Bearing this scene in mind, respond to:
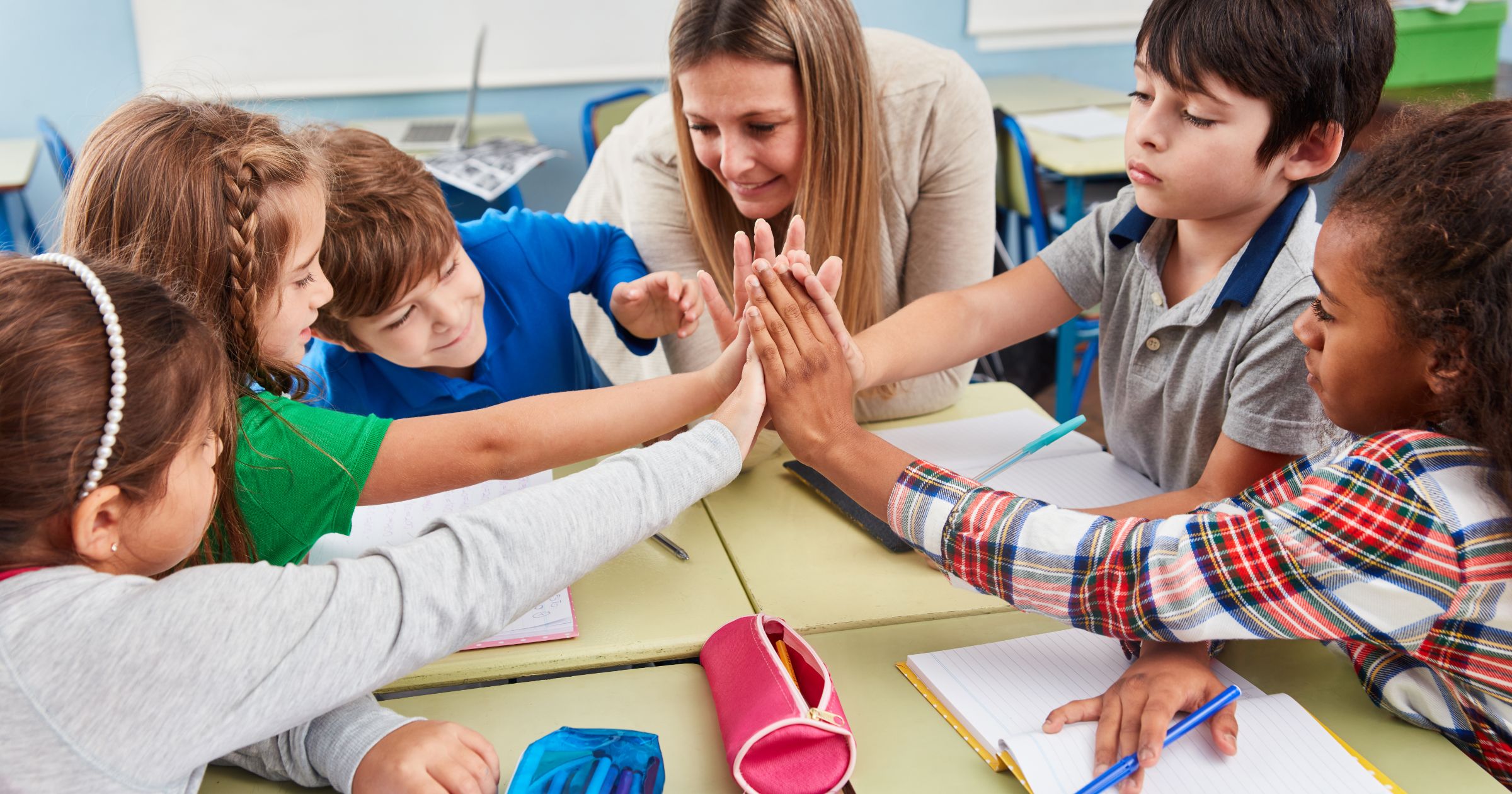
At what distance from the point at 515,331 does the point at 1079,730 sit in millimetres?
1005

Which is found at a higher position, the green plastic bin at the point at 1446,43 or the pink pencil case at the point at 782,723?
the green plastic bin at the point at 1446,43

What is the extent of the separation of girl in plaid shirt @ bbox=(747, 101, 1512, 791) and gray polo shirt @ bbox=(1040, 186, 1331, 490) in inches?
6.1

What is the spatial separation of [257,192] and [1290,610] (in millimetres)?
966

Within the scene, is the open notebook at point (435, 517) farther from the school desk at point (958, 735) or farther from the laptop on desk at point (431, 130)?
the laptop on desk at point (431, 130)

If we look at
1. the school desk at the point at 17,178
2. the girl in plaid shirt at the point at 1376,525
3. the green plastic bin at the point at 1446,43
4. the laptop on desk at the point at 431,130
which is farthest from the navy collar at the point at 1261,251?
the school desk at the point at 17,178

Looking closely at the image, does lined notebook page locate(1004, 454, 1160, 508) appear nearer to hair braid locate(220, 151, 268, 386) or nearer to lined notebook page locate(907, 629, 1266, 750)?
lined notebook page locate(907, 629, 1266, 750)

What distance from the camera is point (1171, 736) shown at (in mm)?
813

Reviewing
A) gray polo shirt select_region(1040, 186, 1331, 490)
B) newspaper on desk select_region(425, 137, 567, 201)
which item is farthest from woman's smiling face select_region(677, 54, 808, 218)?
newspaper on desk select_region(425, 137, 567, 201)

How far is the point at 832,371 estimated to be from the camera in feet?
3.96

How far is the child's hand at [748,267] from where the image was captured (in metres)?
1.21

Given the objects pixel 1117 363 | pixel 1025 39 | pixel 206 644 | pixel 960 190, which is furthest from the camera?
pixel 1025 39

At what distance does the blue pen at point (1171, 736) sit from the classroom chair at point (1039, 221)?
1.95m

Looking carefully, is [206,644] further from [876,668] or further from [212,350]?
[876,668]

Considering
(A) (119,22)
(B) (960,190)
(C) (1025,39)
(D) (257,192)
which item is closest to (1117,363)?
(B) (960,190)
